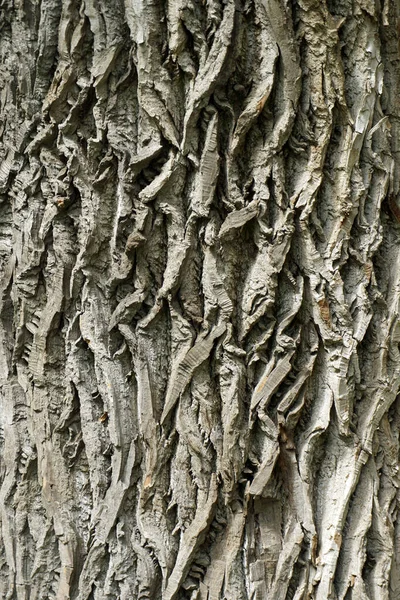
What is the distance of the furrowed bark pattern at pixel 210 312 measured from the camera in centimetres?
143

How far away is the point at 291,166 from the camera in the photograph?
1485mm

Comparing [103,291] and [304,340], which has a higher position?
[103,291]

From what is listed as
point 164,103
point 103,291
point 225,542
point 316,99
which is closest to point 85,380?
point 103,291

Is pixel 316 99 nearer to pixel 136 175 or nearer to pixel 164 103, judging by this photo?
pixel 164 103

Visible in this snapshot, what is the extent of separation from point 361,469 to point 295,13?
1092 millimetres

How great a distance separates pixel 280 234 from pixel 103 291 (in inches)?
17.5

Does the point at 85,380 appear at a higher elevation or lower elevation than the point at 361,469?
higher

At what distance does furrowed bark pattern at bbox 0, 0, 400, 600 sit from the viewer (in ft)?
4.68

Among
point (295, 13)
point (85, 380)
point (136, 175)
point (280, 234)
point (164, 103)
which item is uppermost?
point (295, 13)

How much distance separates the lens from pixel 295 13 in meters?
1.45

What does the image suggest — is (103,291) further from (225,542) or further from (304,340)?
(225,542)

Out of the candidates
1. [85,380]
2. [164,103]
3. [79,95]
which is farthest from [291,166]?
[85,380]

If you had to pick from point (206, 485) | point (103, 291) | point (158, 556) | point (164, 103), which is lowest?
point (158, 556)

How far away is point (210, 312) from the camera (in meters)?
1.44
